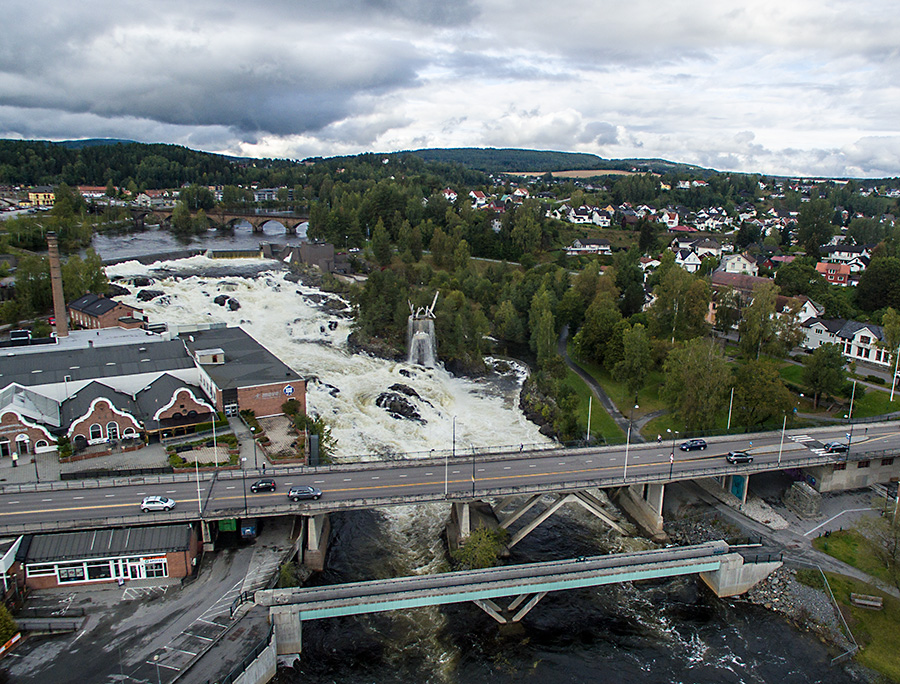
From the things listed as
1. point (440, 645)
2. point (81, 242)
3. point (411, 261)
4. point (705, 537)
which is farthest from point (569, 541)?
point (81, 242)

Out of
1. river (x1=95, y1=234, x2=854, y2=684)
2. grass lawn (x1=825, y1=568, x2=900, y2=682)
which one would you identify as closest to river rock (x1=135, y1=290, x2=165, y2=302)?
river (x1=95, y1=234, x2=854, y2=684)

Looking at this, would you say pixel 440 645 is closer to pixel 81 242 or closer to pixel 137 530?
pixel 137 530

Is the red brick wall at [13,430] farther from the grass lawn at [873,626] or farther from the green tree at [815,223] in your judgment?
the green tree at [815,223]

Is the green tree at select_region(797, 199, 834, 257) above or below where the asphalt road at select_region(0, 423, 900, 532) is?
above

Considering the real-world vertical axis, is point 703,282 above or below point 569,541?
above

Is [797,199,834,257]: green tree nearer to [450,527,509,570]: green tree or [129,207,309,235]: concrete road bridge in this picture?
[450,527,509,570]: green tree

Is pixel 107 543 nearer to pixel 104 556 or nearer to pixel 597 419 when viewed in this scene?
pixel 104 556
